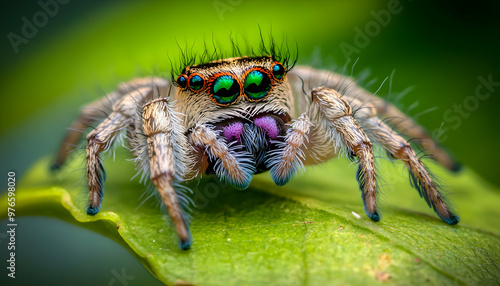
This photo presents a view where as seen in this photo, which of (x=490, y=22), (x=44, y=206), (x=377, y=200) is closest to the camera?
(x=377, y=200)

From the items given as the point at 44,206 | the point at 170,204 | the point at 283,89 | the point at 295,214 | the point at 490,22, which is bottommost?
the point at 44,206

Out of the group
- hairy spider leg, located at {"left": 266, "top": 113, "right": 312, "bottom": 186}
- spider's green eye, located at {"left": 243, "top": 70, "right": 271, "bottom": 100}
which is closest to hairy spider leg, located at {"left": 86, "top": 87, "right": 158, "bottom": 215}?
spider's green eye, located at {"left": 243, "top": 70, "right": 271, "bottom": 100}

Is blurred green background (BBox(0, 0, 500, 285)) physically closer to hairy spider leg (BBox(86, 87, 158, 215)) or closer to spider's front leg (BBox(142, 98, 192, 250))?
hairy spider leg (BBox(86, 87, 158, 215))

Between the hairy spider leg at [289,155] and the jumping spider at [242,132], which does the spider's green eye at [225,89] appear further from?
the hairy spider leg at [289,155]

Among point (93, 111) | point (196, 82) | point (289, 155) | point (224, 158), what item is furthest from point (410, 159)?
point (93, 111)

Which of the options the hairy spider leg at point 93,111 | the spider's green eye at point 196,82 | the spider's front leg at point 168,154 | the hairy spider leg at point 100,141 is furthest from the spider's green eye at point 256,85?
the hairy spider leg at point 93,111

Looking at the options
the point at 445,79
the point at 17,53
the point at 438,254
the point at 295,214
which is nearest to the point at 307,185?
the point at 295,214

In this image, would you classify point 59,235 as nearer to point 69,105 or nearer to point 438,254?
point 69,105
